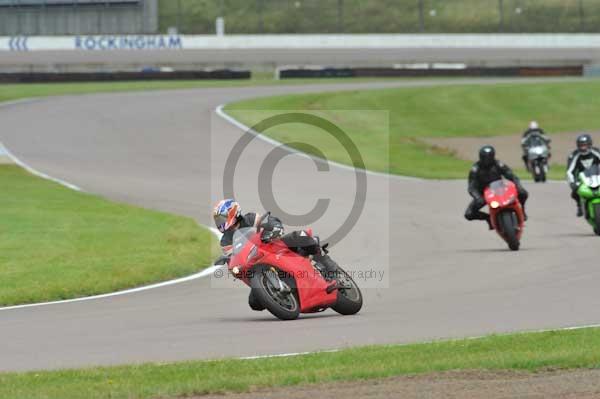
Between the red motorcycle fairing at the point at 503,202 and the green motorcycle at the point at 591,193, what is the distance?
1.53m

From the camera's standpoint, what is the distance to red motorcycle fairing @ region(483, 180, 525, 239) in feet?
61.0

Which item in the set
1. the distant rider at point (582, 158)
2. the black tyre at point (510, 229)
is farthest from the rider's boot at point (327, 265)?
the distant rider at point (582, 158)

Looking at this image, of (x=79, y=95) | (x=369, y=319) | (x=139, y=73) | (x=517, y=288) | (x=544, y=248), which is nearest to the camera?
(x=369, y=319)

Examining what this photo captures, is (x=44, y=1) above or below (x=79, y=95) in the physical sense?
above

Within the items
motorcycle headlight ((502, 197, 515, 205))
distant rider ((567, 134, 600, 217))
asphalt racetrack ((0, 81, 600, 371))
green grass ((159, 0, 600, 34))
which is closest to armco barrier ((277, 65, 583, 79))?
green grass ((159, 0, 600, 34))

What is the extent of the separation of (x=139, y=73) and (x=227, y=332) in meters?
53.6

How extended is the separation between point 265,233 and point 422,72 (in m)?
55.7

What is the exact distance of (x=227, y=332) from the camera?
11.5 m

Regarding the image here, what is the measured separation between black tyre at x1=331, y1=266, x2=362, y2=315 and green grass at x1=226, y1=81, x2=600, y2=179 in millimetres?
20406

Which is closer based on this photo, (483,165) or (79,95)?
(483,165)

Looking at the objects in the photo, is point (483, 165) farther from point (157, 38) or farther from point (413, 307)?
point (157, 38)

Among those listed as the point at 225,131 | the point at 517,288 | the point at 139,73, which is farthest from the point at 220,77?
the point at 517,288

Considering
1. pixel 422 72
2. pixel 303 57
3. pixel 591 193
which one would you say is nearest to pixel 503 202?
pixel 591 193

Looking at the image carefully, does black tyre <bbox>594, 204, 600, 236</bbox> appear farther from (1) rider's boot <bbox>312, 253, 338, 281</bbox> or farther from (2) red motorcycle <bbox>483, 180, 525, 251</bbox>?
(1) rider's boot <bbox>312, 253, 338, 281</bbox>
